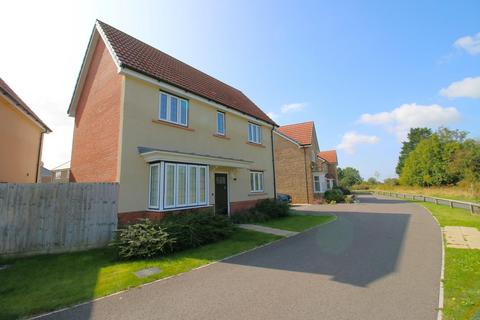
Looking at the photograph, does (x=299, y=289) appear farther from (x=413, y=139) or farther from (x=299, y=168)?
(x=413, y=139)

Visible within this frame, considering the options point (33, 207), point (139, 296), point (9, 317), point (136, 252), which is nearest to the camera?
point (9, 317)

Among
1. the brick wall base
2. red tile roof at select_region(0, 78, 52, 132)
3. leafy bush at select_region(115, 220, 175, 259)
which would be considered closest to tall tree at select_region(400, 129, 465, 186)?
the brick wall base

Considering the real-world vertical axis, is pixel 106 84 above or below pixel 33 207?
above

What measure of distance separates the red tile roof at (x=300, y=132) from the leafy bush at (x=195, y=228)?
21.1 metres

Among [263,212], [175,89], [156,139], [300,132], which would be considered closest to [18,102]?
[156,139]

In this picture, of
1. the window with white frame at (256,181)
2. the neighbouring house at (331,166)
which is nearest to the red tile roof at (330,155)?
the neighbouring house at (331,166)

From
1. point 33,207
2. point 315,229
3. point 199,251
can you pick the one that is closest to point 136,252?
point 199,251

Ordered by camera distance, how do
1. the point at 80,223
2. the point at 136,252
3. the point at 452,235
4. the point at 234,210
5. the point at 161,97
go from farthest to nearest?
the point at 234,210
the point at 161,97
the point at 452,235
the point at 80,223
the point at 136,252

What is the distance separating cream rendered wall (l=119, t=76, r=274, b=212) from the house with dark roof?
13.9 metres

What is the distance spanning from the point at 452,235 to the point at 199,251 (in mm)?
9816

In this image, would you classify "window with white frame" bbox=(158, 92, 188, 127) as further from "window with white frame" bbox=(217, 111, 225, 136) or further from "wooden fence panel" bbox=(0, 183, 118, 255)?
"wooden fence panel" bbox=(0, 183, 118, 255)

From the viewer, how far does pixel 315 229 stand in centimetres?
1177

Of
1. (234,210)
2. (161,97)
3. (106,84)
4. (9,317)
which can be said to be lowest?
(9,317)

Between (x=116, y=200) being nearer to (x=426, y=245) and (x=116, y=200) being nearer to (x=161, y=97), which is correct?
(x=161, y=97)
